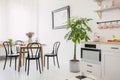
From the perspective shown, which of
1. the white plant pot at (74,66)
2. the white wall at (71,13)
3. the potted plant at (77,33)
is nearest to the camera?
the white wall at (71,13)

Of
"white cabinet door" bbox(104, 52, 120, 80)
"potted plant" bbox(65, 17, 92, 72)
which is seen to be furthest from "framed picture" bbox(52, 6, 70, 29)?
"white cabinet door" bbox(104, 52, 120, 80)

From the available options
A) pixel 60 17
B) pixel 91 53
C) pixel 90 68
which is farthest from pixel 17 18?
pixel 90 68

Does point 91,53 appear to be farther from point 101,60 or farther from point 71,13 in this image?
point 71,13

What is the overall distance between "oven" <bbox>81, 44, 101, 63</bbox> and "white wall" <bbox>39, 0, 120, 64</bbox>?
560 mm

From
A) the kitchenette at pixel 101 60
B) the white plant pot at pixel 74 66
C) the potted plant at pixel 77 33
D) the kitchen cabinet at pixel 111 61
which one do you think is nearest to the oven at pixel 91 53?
the kitchenette at pixel 101 60

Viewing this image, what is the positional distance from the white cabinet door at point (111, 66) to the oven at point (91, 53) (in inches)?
9.3

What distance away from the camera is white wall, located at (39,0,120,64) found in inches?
162

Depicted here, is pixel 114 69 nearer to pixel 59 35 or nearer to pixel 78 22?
pixel 78 22

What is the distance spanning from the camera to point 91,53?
12.5 ft

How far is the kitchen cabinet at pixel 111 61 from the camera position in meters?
3.12

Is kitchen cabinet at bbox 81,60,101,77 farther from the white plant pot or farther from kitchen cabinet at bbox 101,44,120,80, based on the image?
the white plant pot

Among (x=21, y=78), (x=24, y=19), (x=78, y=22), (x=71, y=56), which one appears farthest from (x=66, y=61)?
(x=24, y=19)

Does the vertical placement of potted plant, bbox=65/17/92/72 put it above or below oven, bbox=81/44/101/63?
above

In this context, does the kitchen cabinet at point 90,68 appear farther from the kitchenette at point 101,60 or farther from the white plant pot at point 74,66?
the white plant pot at point 74,66
